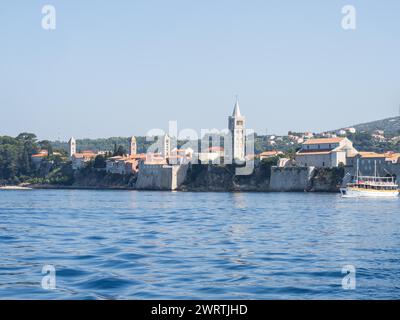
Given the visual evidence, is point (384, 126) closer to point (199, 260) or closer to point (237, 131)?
point (237, 131)

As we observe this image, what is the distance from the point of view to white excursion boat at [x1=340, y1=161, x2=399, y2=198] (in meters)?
57.0

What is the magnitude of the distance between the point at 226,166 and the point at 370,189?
25237mm

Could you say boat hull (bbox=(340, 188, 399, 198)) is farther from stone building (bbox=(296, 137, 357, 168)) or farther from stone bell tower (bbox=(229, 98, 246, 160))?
stone bell tower (bbox=(229, 98, 246, 160))

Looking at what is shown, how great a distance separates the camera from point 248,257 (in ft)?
48.0

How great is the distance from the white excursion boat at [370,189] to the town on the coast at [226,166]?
4.01 m

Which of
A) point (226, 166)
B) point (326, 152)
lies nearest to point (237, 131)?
point (226, 166)

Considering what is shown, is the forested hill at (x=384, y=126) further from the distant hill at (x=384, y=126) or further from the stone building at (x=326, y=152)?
the stone building at (x=326, y=152)

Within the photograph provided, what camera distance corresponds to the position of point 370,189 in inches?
2285

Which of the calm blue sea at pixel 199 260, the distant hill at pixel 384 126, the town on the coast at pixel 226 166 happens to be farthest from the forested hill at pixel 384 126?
the calm blue sea at pixel 199 260

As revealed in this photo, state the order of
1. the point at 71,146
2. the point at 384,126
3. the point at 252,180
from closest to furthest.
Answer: the point at 252,180 < the point at 71,146 < the point at 384,126

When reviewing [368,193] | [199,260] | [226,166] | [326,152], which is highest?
[326,152]

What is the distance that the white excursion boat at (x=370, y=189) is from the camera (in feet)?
187
